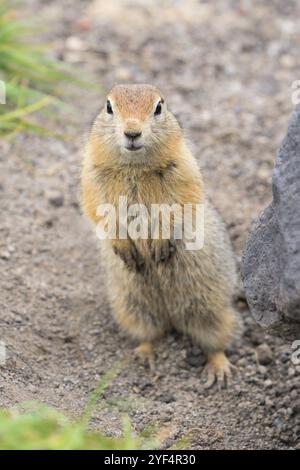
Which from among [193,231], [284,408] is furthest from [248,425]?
[193,231]

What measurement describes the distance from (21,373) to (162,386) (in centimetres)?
108

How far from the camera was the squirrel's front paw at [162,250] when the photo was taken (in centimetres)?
598

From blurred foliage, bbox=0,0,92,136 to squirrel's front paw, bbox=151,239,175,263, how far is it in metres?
2.63

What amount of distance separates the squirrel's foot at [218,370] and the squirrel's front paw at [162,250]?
89 cm

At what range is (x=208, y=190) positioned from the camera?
791 cm

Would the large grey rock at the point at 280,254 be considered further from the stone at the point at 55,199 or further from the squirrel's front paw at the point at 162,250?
the stone at the point at 55,199

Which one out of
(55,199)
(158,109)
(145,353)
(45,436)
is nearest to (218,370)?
(145,353)

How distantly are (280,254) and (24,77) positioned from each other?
4.99 m

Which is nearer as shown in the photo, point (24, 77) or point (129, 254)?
point (129, 254)

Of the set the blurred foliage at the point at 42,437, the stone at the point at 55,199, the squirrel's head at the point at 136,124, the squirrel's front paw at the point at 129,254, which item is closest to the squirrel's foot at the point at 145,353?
the squirrel's front paw at the point at 129,254

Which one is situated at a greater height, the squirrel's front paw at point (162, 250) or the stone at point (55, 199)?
the stone at point (55, 199)

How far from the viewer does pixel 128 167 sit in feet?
19.0

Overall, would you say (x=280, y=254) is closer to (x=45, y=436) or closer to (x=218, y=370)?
(x=45, y=436)

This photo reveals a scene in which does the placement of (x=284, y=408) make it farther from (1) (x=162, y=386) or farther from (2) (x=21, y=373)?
(2) (x=21, y=373)
